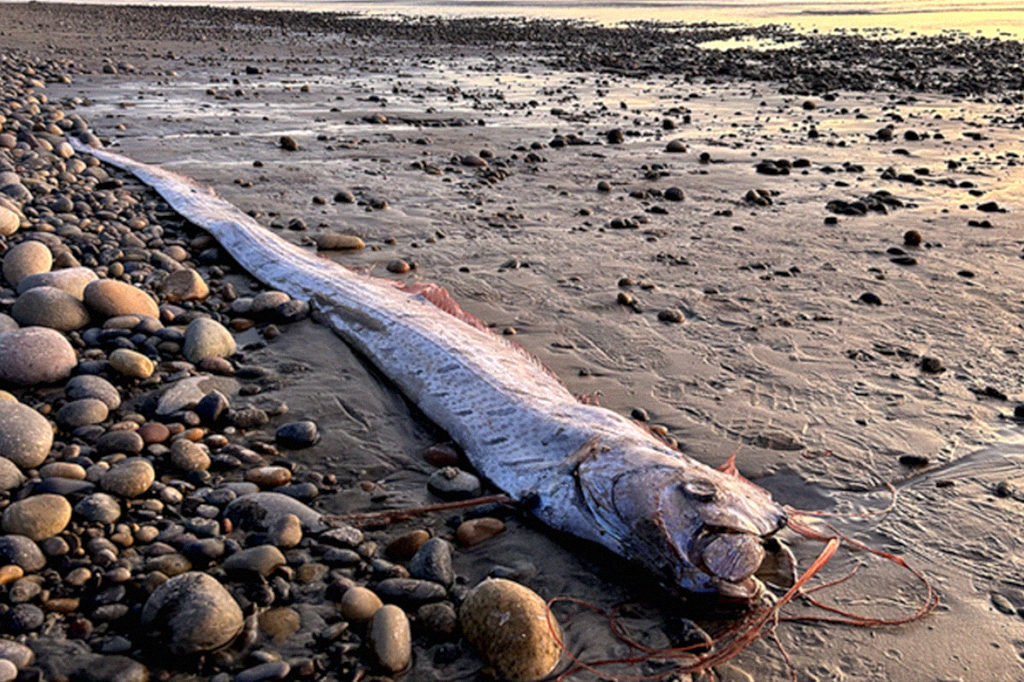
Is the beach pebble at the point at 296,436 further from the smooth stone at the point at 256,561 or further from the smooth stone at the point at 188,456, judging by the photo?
the smooth stone at the point at 256,561

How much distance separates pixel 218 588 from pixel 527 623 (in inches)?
46.2

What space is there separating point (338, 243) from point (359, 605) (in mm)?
5116

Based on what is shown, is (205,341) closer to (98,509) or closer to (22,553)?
(98,509)

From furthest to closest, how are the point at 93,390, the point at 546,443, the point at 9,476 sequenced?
the point at 93,390
the point at 546,443
the point at 9,476

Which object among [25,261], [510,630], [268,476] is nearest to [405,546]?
[510,630]

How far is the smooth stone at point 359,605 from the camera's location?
3.12 m

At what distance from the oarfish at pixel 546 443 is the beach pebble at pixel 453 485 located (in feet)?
0.40

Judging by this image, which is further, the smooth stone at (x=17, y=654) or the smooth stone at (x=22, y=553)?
the smooth stone at (x=22, y=553)

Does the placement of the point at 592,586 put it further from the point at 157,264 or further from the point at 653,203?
the point at 653,203

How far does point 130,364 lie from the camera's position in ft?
16.1

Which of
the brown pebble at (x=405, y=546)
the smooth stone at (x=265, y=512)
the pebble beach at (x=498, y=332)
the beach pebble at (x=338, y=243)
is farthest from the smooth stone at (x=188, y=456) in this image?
the beach pebble at (x=338, y=243)

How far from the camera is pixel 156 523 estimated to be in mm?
3582

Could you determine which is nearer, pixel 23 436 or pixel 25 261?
pixel 23 436

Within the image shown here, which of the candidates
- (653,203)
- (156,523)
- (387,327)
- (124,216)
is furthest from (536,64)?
(156,523)
